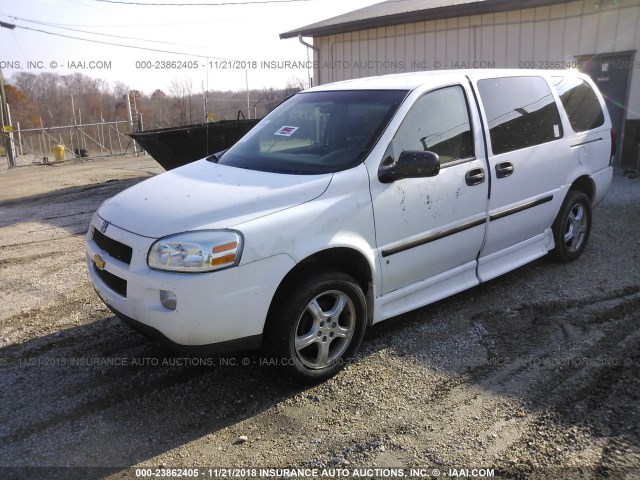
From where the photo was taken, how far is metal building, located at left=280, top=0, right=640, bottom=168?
32.1 ft

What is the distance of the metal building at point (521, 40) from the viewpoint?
978 centimetres

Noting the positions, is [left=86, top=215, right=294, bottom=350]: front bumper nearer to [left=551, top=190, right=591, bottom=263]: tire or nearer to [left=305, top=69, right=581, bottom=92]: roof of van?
[left=305, top=69, right=581, bottom=92]: roof of van

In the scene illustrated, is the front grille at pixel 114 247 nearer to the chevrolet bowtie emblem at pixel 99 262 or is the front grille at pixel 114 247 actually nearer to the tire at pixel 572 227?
the chevrolet bowtie emblem at pixel 99 262

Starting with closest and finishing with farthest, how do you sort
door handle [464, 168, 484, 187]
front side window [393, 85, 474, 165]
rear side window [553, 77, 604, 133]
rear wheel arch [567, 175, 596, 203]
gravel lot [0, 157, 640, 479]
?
gravel lot [0, 157, 640, 479] → front side window [393, 85, 474, 165] → door handle [464, 168, 484, 187] → rear side window [553, 77, 604, 133] → rear wheel arch [567, 175, 596, 203]

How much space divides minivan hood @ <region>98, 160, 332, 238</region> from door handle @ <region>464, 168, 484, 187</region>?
4.08 feet

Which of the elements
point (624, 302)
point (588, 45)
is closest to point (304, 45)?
point (588, 45)

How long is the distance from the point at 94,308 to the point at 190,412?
1.99 m

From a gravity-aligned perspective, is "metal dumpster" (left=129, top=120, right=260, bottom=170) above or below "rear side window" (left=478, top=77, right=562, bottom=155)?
below

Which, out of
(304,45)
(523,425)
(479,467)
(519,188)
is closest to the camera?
(479,467)

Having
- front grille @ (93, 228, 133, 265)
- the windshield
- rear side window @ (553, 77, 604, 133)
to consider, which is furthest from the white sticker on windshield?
rear side window @ (553, 77, 604, 133)

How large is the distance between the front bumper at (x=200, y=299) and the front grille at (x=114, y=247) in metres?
0.04

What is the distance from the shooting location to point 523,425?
3068 mm

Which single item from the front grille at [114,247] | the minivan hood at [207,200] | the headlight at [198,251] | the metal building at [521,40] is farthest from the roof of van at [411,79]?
the metal building at [521,40]

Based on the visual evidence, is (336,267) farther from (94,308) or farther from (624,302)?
(624,302)
